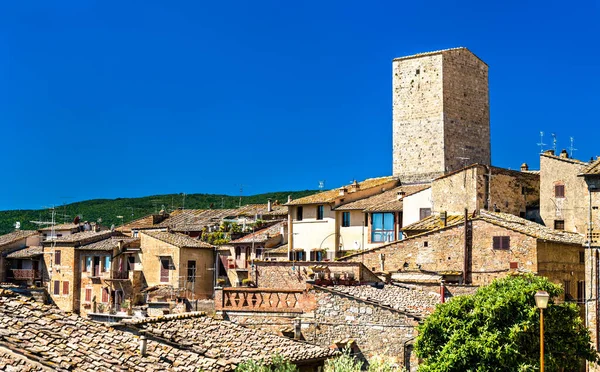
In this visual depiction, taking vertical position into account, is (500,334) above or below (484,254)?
below

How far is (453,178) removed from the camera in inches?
1705

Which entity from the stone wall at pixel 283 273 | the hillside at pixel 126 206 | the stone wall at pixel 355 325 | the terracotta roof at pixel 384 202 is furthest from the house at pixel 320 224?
the hillside at pixel 126 206

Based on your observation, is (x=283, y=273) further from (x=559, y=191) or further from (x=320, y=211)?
(x=320, y=211)

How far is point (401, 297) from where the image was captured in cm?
3062

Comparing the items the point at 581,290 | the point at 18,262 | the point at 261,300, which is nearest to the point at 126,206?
the point at 18,262

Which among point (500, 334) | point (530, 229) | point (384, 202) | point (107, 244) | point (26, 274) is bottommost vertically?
point (500, 334)

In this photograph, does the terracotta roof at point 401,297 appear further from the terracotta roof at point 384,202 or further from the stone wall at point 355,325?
the terracotta roof at point 384,202

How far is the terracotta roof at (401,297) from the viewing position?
3020cm

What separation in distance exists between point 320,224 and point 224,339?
2759 centimetres

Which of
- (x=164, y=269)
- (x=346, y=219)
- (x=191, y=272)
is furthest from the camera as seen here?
(x=164, y=269)

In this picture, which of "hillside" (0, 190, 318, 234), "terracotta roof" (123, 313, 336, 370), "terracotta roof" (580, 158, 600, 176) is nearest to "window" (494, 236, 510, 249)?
"terracotta roof" (580, 158, 600, 176)

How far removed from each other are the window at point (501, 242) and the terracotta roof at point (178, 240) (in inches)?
976

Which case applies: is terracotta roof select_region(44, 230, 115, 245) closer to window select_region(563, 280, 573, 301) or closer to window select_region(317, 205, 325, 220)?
window select_region(317, 205, 325, 220)

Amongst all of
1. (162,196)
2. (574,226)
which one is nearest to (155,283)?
(574,226)
